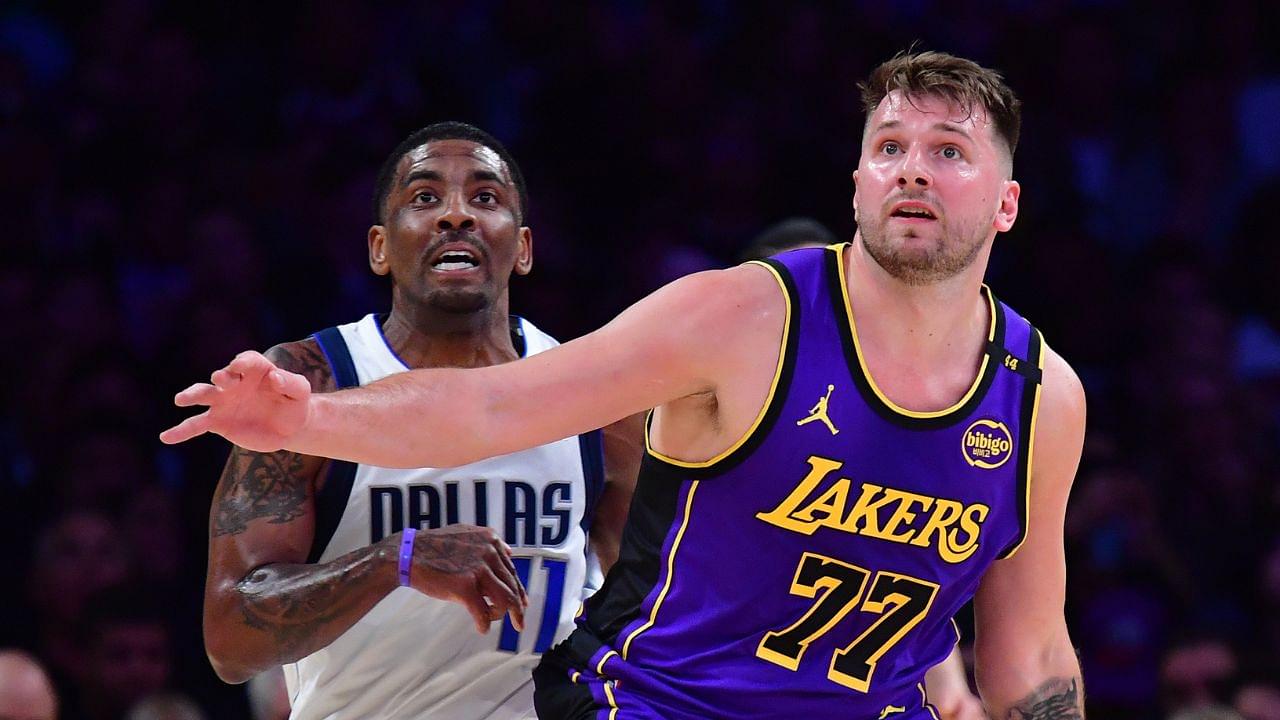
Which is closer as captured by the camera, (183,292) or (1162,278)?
(183,292)

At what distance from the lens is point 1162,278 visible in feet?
24.0

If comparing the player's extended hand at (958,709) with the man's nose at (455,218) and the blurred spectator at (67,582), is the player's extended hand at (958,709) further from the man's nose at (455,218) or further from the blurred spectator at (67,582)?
the blurred spectator at (67,582)

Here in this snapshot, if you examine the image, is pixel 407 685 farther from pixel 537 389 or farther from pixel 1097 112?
pixel 1097 112

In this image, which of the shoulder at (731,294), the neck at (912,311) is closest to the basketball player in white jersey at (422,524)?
the shoulder at (731,294)

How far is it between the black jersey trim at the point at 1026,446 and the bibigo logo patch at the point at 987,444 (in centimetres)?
4

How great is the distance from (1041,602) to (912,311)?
0.72 meters

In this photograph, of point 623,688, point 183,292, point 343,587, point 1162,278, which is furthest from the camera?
point 1162,278

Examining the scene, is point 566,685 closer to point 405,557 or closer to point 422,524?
point 405,557

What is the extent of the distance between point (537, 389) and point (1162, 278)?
4984mm

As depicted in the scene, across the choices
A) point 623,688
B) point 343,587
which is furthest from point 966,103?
point 343,587

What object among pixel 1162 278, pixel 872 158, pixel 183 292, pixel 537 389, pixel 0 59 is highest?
pixel 0 59

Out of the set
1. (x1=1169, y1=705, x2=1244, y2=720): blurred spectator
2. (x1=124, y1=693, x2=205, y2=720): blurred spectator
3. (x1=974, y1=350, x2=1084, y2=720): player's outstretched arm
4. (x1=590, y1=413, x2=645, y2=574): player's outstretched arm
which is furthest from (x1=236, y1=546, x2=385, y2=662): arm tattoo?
(x1=1169, y1=705, x2=1244, y2=720): blurred spectator

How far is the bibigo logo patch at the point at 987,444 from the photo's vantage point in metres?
3.27

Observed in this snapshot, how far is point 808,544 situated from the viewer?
3.15 m
